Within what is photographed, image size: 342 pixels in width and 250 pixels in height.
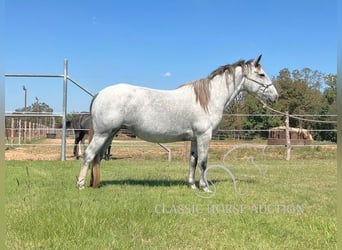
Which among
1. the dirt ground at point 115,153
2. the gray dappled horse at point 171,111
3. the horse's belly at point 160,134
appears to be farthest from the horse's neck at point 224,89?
the dirt ground at point 115,153

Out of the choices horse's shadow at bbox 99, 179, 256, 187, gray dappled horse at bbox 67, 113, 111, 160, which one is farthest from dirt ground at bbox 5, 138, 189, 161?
horse's shadow at bbox 99, 179, 256, 187

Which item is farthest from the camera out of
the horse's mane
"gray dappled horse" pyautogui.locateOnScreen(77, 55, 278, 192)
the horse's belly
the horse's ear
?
the horse's ear

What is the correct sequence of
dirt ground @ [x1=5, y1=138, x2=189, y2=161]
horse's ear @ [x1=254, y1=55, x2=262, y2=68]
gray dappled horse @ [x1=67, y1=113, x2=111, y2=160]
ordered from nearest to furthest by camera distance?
horse's ear @ [x1=254, y1=55, x2=262, y2=68] < dirt ground @ [x1=5, y1=138, x2=189, y2=161] < gray dappled horse @ [x1=67, y1=113, x2=111, y2=160]

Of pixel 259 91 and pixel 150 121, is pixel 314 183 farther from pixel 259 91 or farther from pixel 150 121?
pixel 150 121

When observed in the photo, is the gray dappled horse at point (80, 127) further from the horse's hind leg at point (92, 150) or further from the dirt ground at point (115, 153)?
the horse's hind leg at point (92, 150)

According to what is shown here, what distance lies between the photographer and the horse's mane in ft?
15.5

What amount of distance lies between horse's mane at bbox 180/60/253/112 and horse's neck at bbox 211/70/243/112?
60 millimetres

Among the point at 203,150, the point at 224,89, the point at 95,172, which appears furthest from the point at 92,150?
the point at 224,89

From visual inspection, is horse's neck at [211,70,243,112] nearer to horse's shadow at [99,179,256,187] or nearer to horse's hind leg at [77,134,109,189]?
horse's shadow at [99,179,256,187]

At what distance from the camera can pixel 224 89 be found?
491 cm

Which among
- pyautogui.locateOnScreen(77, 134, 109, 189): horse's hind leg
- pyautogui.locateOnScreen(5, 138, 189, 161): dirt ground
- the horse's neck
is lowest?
pyautogui.locateOnScreen(5, 138, 189, 161): dirt ground

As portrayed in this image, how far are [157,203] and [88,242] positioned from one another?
1295 mm

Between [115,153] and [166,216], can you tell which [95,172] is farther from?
[115,153]

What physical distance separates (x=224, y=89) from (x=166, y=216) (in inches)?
90.1
